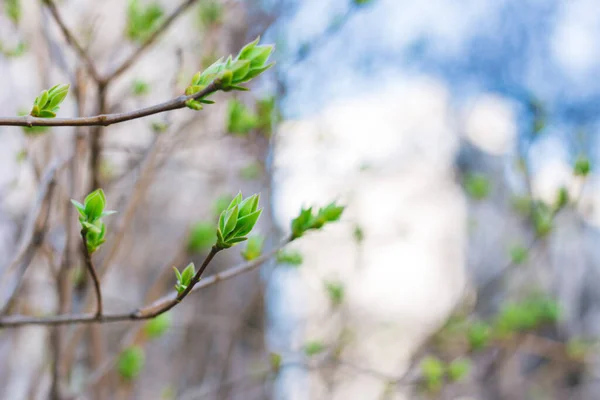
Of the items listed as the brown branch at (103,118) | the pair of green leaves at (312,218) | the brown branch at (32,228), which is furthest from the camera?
the brown branch at (32,228)

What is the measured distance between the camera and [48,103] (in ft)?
1.52

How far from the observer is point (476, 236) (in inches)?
247

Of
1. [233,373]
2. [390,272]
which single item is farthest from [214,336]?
[390,272]

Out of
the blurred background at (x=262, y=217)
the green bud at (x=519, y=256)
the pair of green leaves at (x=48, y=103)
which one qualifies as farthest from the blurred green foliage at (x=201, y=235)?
the pair of green leaves at (x=48, y=103)

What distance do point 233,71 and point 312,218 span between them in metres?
0.25

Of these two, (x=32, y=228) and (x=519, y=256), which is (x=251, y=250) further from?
(x=519, y=256)

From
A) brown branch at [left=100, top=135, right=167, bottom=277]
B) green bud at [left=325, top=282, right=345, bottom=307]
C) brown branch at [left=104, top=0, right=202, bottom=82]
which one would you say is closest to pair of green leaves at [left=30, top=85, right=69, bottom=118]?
brown branch at [left=104, top=0, right=202, bottom=82]

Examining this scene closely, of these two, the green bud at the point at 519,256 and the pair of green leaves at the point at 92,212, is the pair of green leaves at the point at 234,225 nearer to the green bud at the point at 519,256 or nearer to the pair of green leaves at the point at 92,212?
the pair of green leaves at the point at 92,212

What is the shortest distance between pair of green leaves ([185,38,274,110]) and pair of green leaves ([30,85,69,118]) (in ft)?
0.37

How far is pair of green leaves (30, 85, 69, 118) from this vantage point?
0.45 meters

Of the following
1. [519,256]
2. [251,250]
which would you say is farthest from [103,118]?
[519,256]

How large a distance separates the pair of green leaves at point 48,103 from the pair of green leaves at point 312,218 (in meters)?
0.30

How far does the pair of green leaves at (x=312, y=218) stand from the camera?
0.64 meters

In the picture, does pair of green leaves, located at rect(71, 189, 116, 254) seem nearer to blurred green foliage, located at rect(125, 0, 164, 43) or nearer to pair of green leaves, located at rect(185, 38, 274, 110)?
pair of green leaves, located at rect(185, 38, 274, 110)
